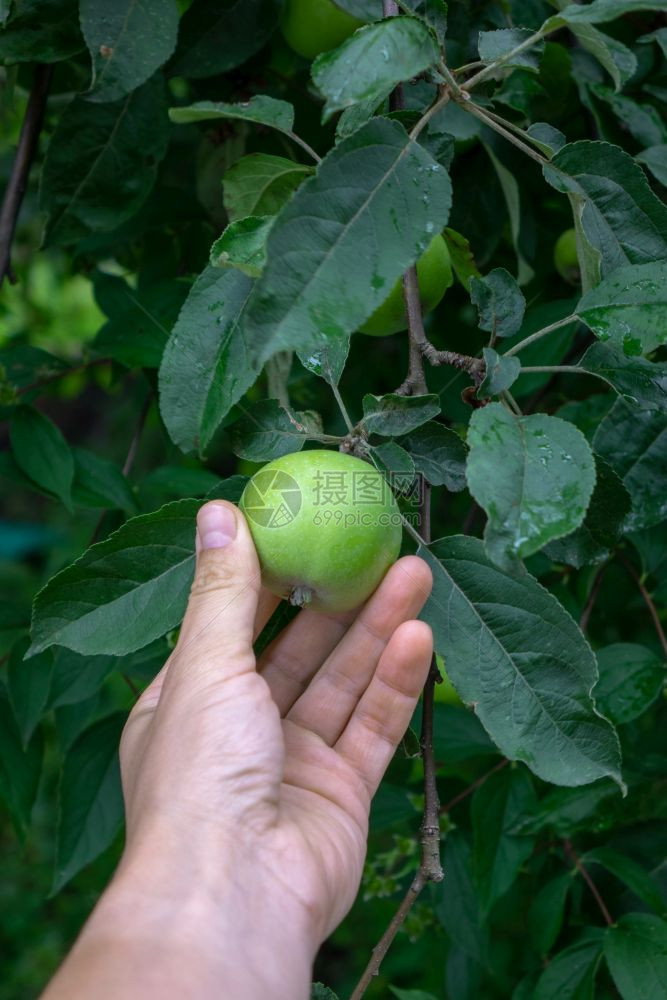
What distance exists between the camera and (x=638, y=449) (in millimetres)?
1268

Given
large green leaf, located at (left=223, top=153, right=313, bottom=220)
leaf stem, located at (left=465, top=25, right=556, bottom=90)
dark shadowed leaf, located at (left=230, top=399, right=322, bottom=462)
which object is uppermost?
leaf stem, located at (left=465, top=25, right=556, bottom=90)

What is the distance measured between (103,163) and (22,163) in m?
0.12

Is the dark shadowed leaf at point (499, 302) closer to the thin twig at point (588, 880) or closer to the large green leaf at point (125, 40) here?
the large green leaf at point (125, 40)

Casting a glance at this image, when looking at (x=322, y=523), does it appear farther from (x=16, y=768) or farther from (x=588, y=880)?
(x=588, y=880)

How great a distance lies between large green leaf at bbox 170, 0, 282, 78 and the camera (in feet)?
4.43

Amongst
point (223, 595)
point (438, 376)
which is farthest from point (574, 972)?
point (438, 376)

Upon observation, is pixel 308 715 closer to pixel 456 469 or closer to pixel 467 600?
pixel 467 600

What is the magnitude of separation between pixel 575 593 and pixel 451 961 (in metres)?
0.68

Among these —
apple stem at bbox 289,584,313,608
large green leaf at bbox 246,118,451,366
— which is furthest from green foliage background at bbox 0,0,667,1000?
Result: apple stem at bbox 289,584,313,608

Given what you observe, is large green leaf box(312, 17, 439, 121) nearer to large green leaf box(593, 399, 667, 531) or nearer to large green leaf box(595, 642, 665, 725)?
large green leaf box(593, 399, 667, 531)

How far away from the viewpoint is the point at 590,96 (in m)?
1.42

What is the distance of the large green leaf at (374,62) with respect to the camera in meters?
0.81

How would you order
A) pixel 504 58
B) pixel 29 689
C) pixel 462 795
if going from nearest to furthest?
pixel 504 58 < pixel 29 689 < pixel 462 795

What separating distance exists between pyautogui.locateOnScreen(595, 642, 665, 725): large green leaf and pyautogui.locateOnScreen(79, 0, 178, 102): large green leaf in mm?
1046
